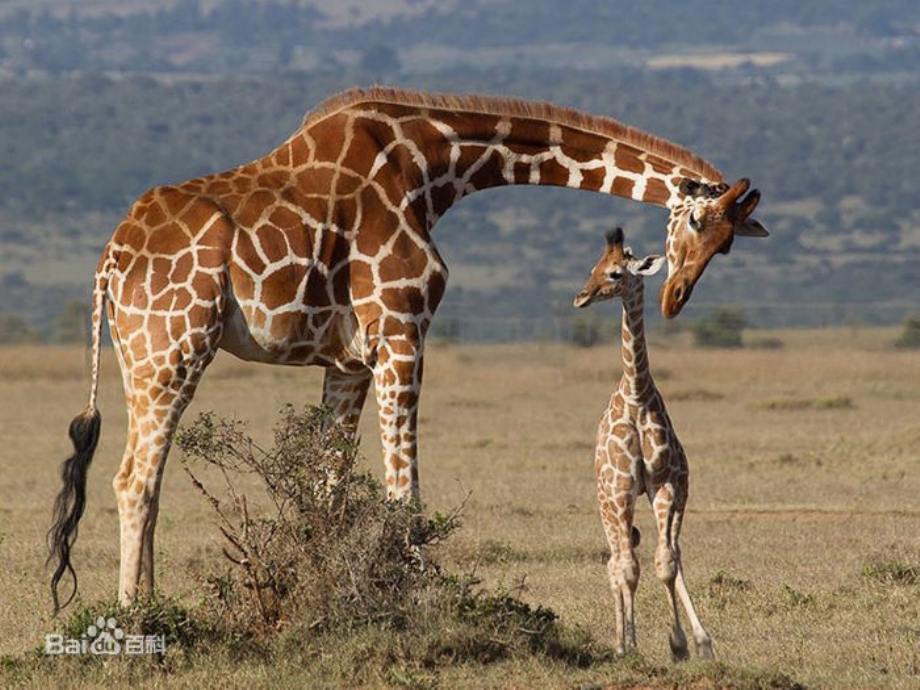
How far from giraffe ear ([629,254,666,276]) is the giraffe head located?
0.07 m

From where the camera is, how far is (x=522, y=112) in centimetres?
1148

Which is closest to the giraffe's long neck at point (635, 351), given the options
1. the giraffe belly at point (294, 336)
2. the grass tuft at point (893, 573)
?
the giraffe belly at point (294, 336)

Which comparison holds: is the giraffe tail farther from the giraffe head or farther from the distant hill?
the distant hill

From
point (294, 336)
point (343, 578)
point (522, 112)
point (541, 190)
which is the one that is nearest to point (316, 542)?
point (343, 578)

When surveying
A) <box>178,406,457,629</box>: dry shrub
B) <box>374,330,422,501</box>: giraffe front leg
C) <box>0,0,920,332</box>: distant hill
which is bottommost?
<box>178,406,457,629</box>: dry shrub

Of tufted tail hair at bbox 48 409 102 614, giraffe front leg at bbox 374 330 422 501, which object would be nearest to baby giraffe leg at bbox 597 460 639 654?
giraffe front leg at bbox 374 330 422 501

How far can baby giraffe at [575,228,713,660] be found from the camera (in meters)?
10.4

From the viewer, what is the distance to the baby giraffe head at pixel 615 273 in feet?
34.6

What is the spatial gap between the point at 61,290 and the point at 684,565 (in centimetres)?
7636

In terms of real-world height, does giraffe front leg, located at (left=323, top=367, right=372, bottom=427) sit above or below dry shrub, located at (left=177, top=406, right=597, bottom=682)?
above

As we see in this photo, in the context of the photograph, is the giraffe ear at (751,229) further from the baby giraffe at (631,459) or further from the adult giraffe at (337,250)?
the baby giraffe at (631,459)

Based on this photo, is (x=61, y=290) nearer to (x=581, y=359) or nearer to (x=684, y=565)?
(x=581, y=359)

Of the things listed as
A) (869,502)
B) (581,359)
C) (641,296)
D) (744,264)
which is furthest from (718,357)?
(744,264)

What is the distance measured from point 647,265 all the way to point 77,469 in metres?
3.00
